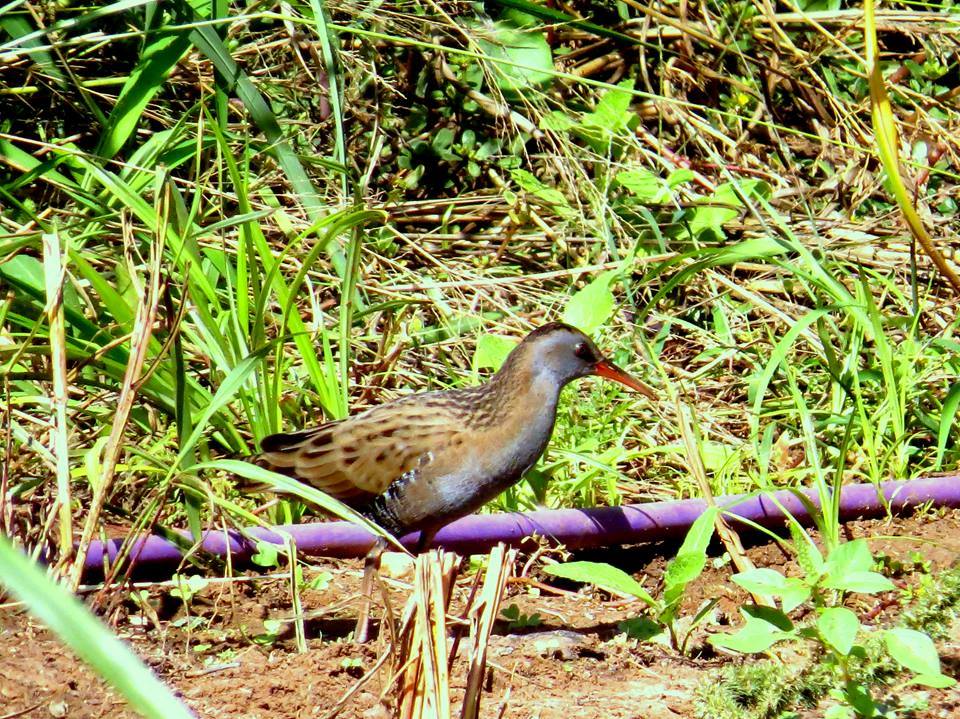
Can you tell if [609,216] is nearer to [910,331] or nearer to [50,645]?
[910,331]

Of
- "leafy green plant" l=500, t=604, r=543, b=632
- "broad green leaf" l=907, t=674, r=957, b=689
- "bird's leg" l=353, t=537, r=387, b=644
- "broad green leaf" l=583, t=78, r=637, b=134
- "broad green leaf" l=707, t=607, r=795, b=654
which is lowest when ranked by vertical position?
"leafy green plant" l=500, t=604, r=543, b=632

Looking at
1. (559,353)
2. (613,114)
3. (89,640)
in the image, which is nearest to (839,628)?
(559,353)

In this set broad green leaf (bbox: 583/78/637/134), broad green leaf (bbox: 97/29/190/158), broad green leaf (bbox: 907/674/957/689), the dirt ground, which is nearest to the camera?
broad green leaf (bbox: 907/674/957/689)

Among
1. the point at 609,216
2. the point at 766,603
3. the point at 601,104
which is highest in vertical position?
the point at 601,104

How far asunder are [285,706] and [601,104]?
4.06m

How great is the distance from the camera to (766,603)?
3.48 metres

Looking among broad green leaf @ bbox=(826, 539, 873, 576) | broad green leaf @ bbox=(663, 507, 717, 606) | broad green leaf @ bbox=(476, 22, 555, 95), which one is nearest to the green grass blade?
broad green leaf @ bbox=(826, 539, 873, 576)

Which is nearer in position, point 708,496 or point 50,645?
point 50,645

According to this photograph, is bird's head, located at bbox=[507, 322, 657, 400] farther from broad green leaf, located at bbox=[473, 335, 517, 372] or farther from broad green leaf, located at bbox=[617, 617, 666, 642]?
broad green leaf, located at bbox=[617, 617, 666, 642]

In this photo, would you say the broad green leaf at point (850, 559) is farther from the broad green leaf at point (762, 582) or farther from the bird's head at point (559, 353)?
the bird's head at point (559, 353)

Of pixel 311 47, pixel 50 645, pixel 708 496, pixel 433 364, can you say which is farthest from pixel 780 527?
pixel 311 47

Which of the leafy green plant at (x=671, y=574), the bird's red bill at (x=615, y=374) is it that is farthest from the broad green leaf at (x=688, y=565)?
the bird's red bill at (x=615, y=374)

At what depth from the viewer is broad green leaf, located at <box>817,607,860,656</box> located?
2740 mm

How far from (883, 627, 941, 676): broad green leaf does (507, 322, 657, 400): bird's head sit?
1677 mm
